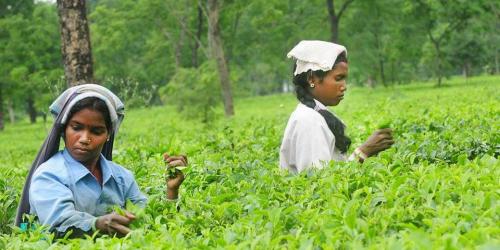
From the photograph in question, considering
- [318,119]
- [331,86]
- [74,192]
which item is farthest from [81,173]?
[331,86]

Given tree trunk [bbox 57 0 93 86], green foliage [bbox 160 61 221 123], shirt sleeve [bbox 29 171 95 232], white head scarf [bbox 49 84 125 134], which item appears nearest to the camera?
shirt sleeve [bbox 29 171 95 232]

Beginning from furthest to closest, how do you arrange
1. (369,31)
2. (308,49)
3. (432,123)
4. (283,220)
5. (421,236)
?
(369,31) → (432,123) → (308,49) → (283,220) → (421,236)

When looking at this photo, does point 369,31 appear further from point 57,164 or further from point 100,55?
point 57,164

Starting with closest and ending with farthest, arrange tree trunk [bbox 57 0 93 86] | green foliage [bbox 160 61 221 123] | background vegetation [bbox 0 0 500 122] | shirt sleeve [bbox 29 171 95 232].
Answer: shirt sleeve [bbox 29 171 95 232] < tree trunk [bbox 57 0 93 86] < green foliage [bbox 160 61 221 123] < background vegetation [bbox 0 0 500 122]

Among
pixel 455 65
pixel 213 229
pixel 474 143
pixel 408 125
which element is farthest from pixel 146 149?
pixel 455 65

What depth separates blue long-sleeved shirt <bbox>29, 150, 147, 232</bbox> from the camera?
3148mm

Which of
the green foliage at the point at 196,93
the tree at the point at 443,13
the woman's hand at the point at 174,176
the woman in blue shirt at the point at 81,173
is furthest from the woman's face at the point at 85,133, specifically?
the tree at the point at 443,13

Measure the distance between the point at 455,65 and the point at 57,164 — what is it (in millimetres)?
49555

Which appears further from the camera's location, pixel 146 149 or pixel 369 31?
pixel 369 31

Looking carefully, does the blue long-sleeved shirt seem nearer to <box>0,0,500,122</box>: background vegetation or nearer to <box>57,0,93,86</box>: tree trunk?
<box>57,0,93,86</box>: tree trunk

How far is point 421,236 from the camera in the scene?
212cm

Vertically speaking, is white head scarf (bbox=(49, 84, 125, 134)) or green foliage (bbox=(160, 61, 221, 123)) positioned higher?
white head scarf (bbox=(49, 84, 125, 134))

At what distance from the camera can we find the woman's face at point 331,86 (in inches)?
175

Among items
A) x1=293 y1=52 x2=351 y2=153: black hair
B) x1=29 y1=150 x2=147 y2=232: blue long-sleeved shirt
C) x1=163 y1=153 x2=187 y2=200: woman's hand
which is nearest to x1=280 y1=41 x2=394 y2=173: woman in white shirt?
x1=293 y1=52 x2=351 y2=153: black hair
